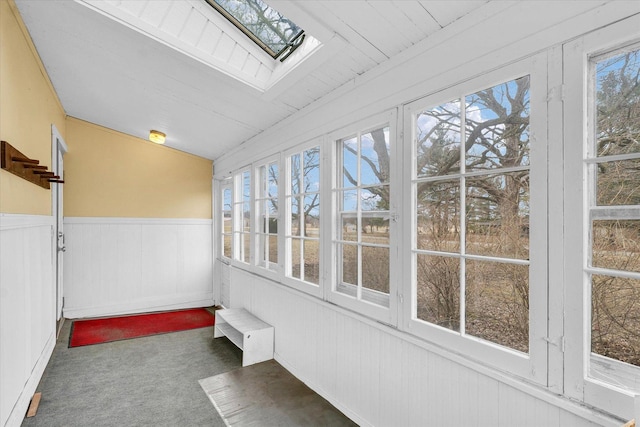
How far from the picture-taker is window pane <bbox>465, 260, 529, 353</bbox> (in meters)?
1.32

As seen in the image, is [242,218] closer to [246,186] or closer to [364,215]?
[246,186]

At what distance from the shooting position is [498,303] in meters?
1.41

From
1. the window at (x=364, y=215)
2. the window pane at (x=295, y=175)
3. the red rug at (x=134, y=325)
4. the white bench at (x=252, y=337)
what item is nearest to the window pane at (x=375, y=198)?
the window at (x=364, y=215)

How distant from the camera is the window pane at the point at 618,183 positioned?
1.02m

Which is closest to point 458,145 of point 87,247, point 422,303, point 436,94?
point 436,94

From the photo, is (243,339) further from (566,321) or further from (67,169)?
(67,169)

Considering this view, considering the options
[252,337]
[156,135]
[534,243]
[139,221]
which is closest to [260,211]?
[252,337]

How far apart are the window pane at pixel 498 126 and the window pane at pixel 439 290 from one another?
0.51 meters

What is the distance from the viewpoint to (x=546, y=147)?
1.17m

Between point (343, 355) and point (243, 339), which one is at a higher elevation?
point (343, 355)

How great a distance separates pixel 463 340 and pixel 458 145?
0.92 meters

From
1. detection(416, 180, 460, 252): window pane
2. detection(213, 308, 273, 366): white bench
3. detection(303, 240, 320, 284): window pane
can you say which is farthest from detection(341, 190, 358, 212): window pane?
detection(213, 308, 273, 366): white bench

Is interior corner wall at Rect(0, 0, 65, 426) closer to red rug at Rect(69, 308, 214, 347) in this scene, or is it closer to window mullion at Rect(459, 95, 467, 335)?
red rug at Rect(69, 308, 214, 347)

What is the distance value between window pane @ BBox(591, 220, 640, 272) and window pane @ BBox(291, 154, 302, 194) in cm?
203
